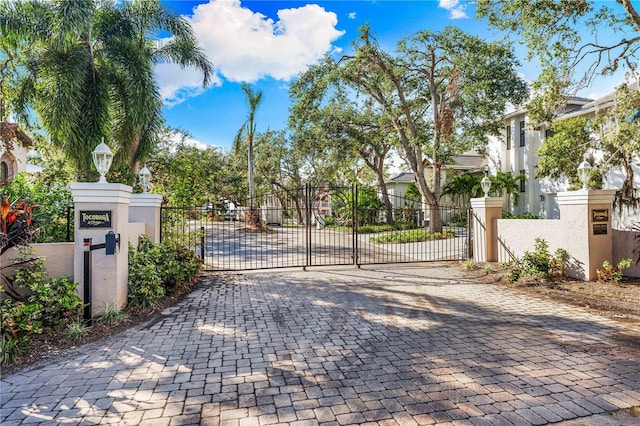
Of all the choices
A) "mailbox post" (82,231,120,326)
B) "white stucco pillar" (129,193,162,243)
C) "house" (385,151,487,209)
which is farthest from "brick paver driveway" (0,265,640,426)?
"house" (385,151,487,209)

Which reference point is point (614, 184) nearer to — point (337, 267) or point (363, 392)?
point (337, 267)

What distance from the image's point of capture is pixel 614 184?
1770 centimetres

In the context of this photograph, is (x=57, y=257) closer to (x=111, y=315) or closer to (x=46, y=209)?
(x=111, y=315)

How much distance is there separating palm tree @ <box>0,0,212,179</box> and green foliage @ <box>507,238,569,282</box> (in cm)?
1094

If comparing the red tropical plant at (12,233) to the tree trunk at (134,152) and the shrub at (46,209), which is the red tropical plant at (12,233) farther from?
the tree trunk at (134,152)

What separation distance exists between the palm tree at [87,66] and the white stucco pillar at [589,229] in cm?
1149

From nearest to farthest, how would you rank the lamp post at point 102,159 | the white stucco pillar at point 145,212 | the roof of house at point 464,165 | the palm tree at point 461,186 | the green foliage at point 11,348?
the green foliage at point 11,348, the lamp post at point 102,159, the white stucco pillar at point 145,212, the palm tree at point 461,186, the roof of house at point 464,165

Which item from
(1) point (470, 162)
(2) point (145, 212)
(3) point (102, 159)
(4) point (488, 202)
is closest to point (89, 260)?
(3) point (102, 159)

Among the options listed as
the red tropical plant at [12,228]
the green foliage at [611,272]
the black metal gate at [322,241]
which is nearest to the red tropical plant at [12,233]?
the red tropical plant at [12,228]

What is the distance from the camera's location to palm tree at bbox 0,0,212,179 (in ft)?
31.5

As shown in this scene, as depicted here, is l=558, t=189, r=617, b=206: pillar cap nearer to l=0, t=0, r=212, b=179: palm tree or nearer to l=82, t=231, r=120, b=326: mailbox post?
l=82, t=231, r=120, b=326: mailbox post

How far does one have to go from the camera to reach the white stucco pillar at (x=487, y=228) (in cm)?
1044

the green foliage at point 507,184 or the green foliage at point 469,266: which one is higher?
the green foliage at point 507,184

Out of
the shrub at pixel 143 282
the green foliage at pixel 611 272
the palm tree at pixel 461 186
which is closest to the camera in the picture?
the shrub at pixel 143 282
